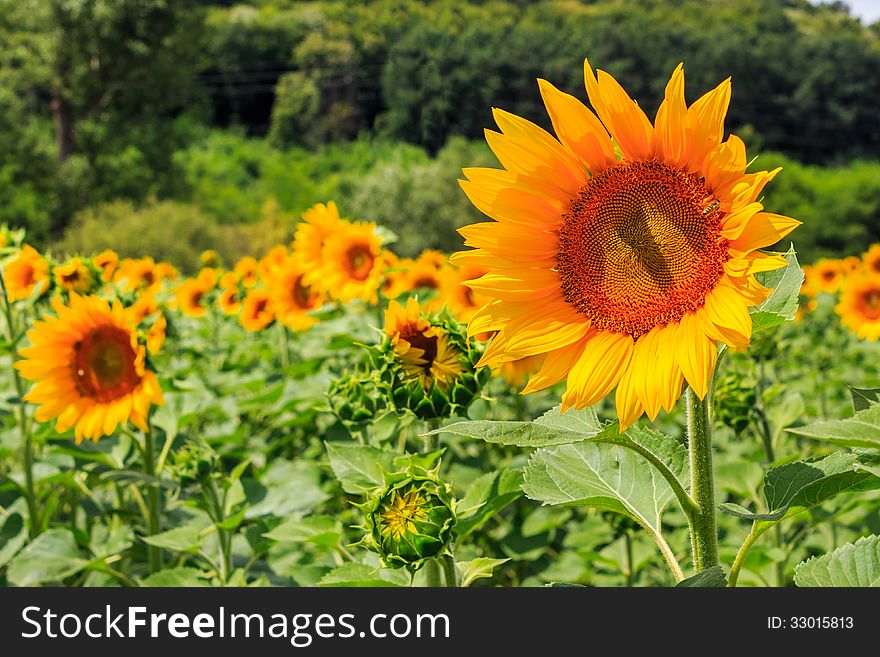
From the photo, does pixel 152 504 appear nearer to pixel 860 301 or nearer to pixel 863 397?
pixel 863 397

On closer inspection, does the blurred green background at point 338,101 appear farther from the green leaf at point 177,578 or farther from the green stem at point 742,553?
the green stem at point 742,553

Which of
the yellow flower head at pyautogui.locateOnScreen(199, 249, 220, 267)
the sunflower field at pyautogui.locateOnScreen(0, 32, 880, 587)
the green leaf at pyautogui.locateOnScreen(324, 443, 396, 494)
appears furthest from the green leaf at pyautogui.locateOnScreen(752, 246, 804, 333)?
the yellow flower head at pyautogui.locateOnScreen(199, 249, 220, 267)

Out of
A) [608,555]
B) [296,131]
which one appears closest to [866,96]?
[296,131]

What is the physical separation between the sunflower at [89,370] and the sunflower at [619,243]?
3.34 ft

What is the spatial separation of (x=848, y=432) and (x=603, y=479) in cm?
40

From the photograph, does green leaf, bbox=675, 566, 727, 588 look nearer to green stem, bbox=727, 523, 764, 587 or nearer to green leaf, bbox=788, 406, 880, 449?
green stem, bbox=727, 523, 764, 587

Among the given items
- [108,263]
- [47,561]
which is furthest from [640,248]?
[108,263]

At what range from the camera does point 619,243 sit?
889 mm

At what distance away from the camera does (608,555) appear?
200cm

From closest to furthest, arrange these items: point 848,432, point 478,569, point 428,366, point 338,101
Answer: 1. point 848,432
2. point 478,569
3. point 428,366
4. point 338,101

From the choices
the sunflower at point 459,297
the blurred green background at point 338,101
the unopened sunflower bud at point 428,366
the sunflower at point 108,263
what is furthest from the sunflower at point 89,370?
the blurred green background at point 338,101

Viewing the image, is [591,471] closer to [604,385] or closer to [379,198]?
[604,385]

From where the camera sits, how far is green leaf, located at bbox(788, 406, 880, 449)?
1.89ft

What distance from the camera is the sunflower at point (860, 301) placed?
3523mm
